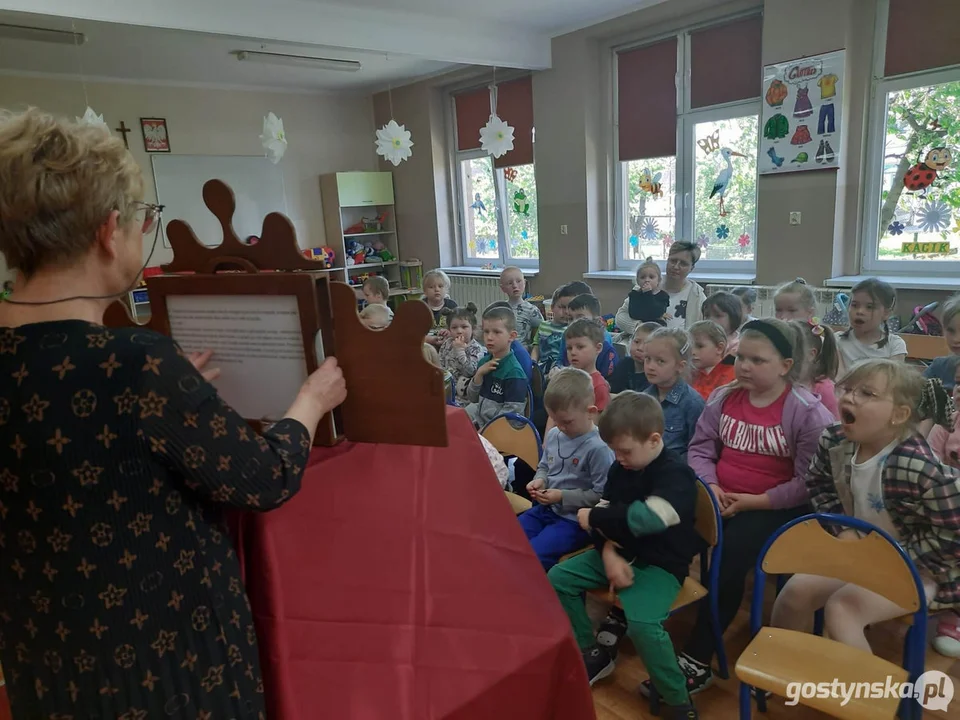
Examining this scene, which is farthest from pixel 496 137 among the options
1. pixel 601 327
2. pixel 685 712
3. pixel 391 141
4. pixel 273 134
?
pixel 685 712

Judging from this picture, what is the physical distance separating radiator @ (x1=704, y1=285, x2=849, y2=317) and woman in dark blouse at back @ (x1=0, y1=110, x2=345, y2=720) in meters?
4.08

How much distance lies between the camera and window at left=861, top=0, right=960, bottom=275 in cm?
394

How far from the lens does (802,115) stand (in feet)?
14.1

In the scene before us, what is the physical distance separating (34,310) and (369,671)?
585mm

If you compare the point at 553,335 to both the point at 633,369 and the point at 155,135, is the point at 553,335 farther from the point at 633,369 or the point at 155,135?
the point at 155,135

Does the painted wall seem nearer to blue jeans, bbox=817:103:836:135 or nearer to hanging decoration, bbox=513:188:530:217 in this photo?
hanging decoration, bbox=513:188:530:217

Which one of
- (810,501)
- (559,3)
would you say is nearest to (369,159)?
(559,3)

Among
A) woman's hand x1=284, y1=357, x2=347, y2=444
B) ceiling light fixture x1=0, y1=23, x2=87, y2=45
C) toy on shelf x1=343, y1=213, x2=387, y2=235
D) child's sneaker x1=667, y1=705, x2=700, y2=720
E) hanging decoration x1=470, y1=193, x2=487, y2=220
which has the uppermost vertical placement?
ceiling light fixture x1=0, y1=23, x2=87, y2=45

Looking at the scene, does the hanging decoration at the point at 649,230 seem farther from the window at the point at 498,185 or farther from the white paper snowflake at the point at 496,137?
the white paper snowflake at the point at 496,137

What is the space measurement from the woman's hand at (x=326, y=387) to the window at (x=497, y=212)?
5.88 meters

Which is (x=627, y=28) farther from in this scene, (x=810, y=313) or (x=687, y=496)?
(x=687, y=496)

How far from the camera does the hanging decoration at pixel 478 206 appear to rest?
23.7 feet

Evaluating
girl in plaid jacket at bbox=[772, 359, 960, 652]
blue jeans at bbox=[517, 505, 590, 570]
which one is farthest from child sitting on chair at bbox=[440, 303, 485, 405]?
girl in plaid jacket at bbox=[772, 359, 960, 652]

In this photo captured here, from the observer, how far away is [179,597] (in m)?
0.74
